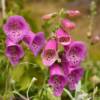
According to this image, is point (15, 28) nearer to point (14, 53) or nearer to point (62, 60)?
point (14, 53)

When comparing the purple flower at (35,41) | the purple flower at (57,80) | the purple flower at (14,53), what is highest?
the purple flower at (35,41)

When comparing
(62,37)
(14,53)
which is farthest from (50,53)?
(14,53)

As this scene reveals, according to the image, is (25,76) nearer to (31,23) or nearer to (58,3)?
(31,23)

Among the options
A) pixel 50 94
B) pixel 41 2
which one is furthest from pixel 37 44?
pixel 41 2

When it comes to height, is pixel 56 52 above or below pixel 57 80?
above

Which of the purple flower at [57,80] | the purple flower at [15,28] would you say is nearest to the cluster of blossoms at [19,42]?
the purple flower at [15,28]

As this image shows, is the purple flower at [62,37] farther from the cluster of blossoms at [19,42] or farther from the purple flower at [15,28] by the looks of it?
the purple flower at [15,28]

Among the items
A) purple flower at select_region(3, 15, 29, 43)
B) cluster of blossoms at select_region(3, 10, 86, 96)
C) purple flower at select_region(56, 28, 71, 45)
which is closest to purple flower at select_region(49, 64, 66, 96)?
cluster of blossoms at select_region(3, 10, 86, 96)

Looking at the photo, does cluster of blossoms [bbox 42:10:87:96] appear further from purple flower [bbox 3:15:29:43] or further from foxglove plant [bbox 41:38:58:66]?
purple flower [bbox 3:15:29:43]
